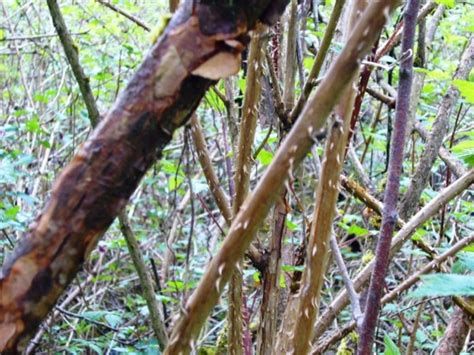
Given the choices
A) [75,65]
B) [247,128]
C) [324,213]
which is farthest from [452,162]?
[75,65]

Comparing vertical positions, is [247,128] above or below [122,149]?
above

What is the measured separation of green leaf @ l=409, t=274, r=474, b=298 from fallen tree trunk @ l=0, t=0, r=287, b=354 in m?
0.32

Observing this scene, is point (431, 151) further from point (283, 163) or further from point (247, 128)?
point (283, 163)

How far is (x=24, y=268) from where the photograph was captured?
52 centimetres

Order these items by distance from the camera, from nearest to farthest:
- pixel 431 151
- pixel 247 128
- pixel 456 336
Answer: pixel 247 128
pixel 456 336
pixel 431 151

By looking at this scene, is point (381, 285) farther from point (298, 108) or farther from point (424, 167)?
point (424, 167)

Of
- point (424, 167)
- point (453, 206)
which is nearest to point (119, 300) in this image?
point (453, 206)

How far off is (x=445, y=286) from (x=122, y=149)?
0.38 metres

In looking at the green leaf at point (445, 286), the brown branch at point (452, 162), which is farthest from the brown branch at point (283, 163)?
the brown branch at point (452, 162)

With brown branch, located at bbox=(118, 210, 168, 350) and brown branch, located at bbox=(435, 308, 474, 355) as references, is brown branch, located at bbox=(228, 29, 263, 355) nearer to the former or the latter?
brown branch, located at bbox=(118, 210, 168, 350)

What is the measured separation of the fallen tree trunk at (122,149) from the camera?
1.65 feet

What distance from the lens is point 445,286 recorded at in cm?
63

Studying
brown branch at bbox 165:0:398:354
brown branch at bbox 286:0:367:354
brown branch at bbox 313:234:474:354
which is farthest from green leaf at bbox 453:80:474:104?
brown branch at bbox 165:0:398:354

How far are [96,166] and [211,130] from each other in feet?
10.4
